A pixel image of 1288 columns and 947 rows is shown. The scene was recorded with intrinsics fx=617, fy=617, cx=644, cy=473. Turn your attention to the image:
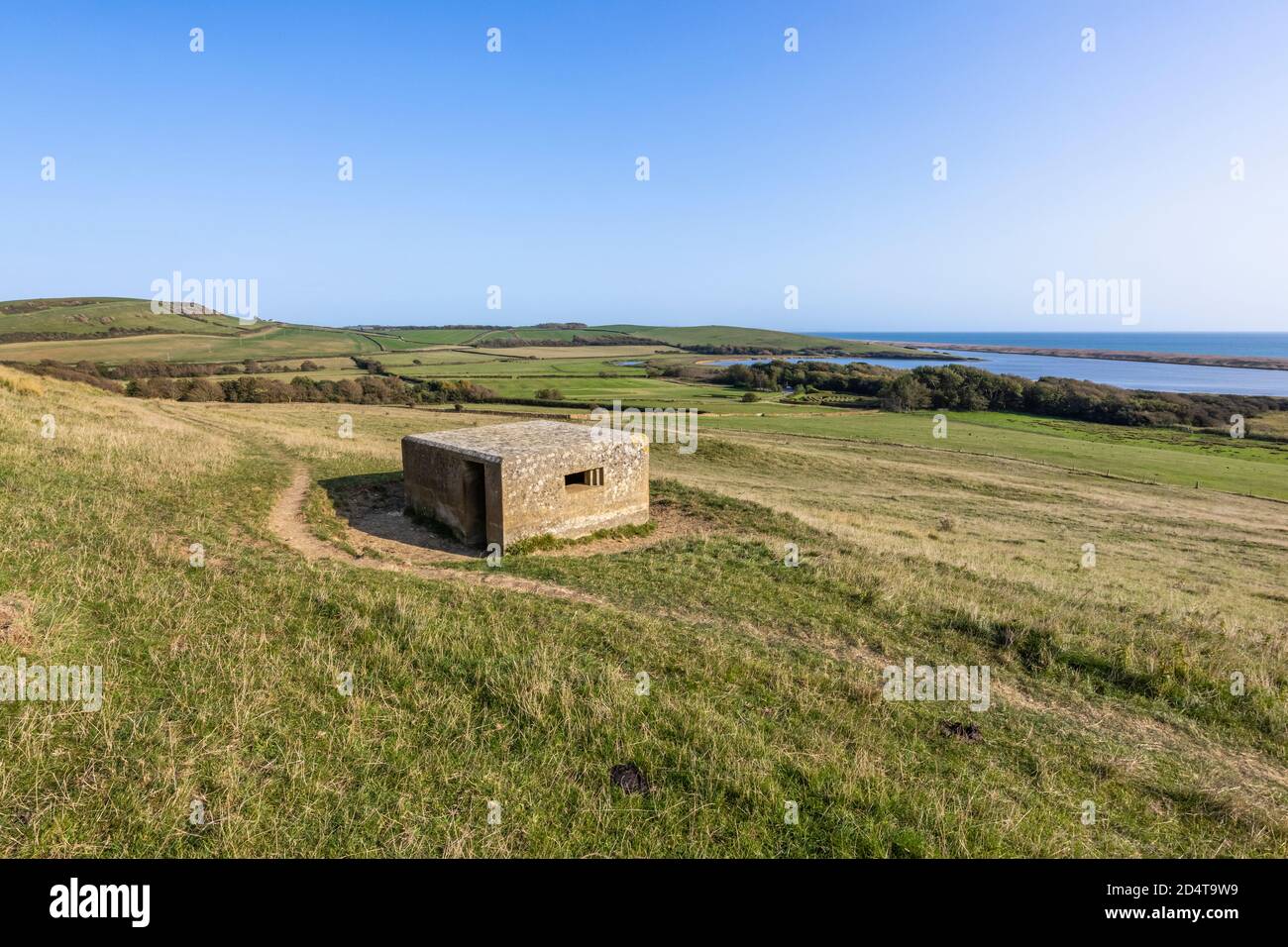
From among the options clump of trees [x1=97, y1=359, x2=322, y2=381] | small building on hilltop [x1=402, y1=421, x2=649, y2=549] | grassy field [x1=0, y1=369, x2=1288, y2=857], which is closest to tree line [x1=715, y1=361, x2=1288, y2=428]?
clump of trees [x1=97, y1=359, x2=322, y2=381]

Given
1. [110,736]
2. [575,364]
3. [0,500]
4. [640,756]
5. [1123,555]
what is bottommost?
[1123,555]

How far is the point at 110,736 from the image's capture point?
465cm

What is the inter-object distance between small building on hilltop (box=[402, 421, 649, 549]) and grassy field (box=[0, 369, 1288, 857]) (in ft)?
4.70

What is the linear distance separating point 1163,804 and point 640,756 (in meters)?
4.82

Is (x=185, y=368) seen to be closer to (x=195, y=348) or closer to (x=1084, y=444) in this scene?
(x=195, y=348)

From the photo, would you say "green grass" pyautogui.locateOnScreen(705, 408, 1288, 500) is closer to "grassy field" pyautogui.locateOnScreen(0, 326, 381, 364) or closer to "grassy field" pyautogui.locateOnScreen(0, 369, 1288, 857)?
"grassy field" pyautogui.locateOnScreen(0, 369, 1288, 857)

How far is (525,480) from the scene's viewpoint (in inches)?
560

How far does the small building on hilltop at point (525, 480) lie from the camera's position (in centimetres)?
1410

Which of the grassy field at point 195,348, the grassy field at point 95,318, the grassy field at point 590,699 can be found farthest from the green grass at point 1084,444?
the grassy field at point 95,318

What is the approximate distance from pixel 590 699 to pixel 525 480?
28.8ft

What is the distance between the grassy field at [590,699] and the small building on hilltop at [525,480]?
4.70ft

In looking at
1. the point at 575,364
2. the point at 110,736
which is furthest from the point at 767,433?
the point at 575,364

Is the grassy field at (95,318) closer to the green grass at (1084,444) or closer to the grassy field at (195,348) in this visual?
the grassy field at (195,348)
